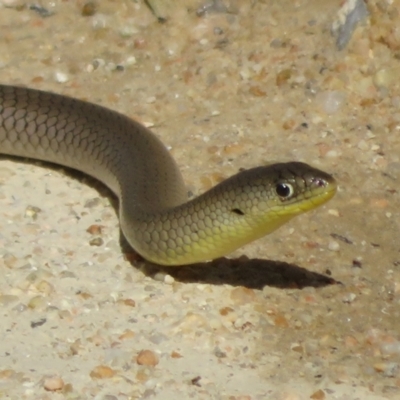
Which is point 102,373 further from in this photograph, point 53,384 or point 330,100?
point 330,100

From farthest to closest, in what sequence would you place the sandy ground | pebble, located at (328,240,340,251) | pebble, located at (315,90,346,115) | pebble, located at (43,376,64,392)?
1. pebble, located at (315,90,346,115)
2. pebble, located at (328,240,340,251)
3. the sandy ground
4. pebble, located at (43,376,64,392)

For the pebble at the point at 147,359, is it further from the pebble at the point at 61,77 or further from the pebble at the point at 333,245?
the pebble at the point at 61,77

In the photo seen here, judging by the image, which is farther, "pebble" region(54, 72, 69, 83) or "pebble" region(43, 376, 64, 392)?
"pebble" region(54, 72, 69, 83)

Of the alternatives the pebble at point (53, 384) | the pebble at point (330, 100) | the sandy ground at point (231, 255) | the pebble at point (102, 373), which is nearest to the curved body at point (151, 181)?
the sandy ground at point (231, 255)

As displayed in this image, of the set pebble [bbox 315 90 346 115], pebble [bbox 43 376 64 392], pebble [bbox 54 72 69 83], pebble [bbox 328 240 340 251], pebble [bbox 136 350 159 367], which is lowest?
pebble [bbox 43 376 64 392]

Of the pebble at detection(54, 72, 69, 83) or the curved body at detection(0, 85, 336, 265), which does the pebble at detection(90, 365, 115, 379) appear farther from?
the pebble at detection(54, 72, 69, 83)

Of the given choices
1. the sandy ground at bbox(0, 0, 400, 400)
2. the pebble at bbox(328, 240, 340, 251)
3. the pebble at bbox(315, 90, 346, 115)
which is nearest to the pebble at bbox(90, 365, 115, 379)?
the sandy ground at bbox(0, 0, 400, 400)

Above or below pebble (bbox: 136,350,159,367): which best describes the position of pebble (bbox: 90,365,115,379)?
below
